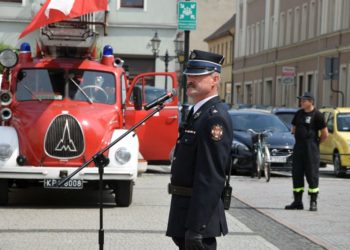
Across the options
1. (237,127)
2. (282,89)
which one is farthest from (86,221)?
(282,89)

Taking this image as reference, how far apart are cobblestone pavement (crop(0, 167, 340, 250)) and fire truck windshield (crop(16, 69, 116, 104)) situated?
5.47 ft

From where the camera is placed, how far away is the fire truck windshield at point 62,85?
48.3ft

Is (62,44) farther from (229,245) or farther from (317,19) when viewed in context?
(317,19)

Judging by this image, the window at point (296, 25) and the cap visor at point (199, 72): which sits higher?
the window at point (296, 25)

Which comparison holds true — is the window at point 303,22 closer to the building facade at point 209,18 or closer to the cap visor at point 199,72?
the building facade at point 209,18

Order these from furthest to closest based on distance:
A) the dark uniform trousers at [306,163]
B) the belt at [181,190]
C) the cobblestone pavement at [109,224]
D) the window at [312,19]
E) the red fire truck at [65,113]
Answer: the window at [312,19], the dark uniform trousers at [306,163], the red fire truck at [65,113], the cobblestone pavement at [109,224], the belt at [181,190]

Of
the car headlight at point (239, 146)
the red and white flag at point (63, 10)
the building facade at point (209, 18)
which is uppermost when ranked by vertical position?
the building facade at point (209, 18)

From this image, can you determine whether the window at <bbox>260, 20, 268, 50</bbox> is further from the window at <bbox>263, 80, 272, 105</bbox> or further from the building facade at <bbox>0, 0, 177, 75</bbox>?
the building facade at <bbox>0, 0, 177, 75</bbox>

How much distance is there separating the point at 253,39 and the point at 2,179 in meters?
57.8

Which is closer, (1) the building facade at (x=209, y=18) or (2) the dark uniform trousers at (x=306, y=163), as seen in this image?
(2) the dark uniform trousers at (x=306, y=163)

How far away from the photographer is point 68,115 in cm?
1381

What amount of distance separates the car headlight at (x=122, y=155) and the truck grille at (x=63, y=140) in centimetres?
52

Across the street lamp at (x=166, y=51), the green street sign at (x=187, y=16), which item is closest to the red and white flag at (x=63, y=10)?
the green street sign at (x=187, y=16)

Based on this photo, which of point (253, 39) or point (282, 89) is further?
point (253, 39)
